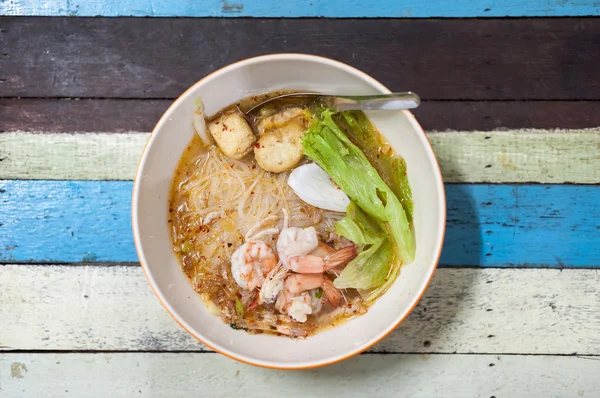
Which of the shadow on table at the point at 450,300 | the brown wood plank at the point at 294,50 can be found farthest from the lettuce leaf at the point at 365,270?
the brown wood plank at the point at 294,50

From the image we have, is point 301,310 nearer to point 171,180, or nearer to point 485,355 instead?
point 171,180

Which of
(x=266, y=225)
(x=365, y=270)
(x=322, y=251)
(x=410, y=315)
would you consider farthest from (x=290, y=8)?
(x=410, y=315)

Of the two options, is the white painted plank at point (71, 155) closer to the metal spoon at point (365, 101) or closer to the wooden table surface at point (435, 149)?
the wooden table surface at point (435, 149)

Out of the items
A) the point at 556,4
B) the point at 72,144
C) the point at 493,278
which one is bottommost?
the point at 493,278

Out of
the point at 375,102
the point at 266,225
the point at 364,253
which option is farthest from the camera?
the point at 266,225

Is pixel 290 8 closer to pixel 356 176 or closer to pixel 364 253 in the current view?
pixel 356 176

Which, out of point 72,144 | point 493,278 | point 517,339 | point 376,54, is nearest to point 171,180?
point 72,144
